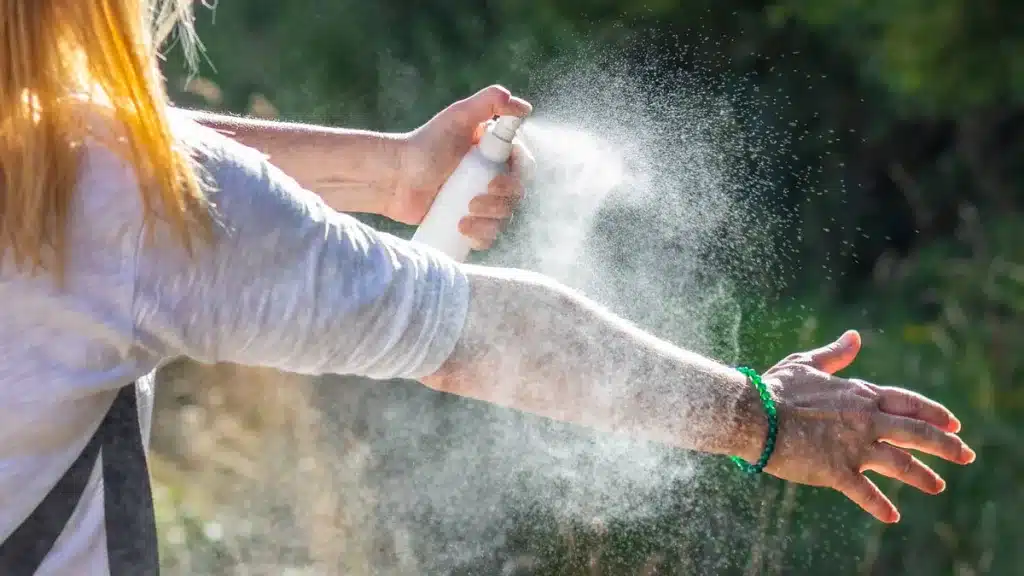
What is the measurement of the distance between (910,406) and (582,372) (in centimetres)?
43

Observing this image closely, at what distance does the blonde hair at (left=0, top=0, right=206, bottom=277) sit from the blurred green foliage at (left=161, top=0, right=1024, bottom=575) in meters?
2.31

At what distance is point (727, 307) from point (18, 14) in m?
2.27

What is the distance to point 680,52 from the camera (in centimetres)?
375

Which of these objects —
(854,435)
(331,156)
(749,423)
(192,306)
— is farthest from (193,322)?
(331,156)

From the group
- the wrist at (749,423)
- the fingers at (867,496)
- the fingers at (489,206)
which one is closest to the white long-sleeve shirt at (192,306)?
the wrist at (749,423)

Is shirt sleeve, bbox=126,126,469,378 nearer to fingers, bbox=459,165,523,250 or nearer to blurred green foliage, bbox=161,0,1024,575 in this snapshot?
fingers, bbox=459,165,523,250

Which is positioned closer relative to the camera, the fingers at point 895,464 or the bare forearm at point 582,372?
the bare forearm at point 582,372

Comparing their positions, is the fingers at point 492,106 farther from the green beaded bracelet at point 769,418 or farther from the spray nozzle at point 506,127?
the green beaded bracelet at point 769,418

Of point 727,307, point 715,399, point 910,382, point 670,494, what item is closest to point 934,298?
point 910,382

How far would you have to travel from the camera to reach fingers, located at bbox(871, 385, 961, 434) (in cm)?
139

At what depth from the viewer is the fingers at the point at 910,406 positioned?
4.55 feet

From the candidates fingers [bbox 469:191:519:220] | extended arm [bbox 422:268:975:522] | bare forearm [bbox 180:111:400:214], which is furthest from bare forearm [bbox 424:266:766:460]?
bare forearm [bbox 180:111:400:214]

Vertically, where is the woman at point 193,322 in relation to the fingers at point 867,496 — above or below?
above

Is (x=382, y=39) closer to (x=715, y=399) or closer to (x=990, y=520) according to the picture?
(x=990, y=520)
